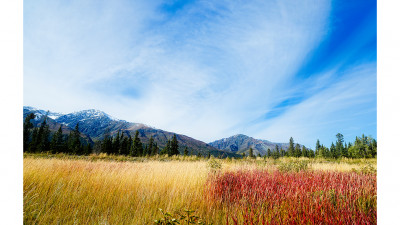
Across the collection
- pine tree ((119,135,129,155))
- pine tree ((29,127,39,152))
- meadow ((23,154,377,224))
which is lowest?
pine tree ((119,135,129,155))

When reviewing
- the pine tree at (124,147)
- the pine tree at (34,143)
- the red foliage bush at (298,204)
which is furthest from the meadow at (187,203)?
the pine tree at (34,143)

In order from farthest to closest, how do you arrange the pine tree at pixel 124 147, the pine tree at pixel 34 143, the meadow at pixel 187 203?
the pine tree at pixel 124 147 → the pine tree at pixel 34 143 → the meadow at pixel 187 203

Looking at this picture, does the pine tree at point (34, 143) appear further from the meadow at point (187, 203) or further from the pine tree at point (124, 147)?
the meadow at point (187, 203)

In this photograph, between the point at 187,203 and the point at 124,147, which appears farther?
the point at 124,147

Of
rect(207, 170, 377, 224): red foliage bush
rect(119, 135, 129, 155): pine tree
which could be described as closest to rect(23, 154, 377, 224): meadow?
rect(207, 170, 377, 224): red foliage bush

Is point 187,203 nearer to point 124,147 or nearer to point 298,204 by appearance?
point 298,204

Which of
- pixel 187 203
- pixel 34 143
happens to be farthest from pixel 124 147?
pixel 187 203

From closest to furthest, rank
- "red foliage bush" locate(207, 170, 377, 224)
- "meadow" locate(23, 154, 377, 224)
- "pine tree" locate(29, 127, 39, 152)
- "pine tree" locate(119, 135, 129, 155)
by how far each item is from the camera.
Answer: "red foliage bush" locate(207, 170, 377, 224) → "meadow" locate(23, 154, 377, 224) → "pine tree" locate(29, 127, 39, 152) → "pine tree" locate(119, 135, 129, 155)

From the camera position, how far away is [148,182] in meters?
4.30

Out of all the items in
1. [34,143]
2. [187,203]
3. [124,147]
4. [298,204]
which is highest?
[298,204]

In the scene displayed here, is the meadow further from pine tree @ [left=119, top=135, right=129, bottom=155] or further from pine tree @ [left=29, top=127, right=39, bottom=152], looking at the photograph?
pine tree @ [left=29, top=127, right=39, bottom=152]

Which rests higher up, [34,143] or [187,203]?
[187,203]
